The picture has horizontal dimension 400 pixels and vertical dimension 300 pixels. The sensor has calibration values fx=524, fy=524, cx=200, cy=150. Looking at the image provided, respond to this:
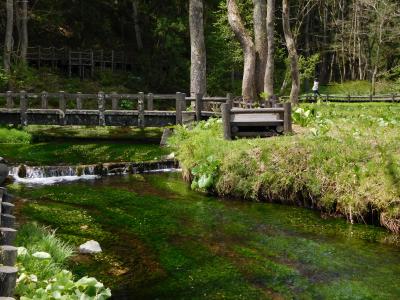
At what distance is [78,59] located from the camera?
42312mm

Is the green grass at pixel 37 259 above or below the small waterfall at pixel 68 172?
above

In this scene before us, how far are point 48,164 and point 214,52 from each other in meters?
26.7

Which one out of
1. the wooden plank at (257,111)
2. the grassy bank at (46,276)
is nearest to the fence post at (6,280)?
the grassy bank at (46,276)

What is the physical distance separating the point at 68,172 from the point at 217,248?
30.8 feet

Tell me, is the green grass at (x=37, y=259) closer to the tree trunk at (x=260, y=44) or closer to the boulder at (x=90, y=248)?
the boulder at (x=90, y=248)

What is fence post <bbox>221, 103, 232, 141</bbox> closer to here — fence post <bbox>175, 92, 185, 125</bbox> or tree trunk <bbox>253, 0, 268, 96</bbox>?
fence post <bbox>175, 92, 185, 125</bbox>

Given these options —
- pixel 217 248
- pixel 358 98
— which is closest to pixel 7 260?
pixel 217 248

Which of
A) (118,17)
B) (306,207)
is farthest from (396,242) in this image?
(118,17)

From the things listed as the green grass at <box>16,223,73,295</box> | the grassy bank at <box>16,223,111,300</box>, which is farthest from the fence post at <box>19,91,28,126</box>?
the grassy bank at <box>16,223,111,300</box>

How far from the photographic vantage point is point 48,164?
1938 centimetres

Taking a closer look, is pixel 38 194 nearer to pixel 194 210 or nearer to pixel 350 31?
pixel 194 210

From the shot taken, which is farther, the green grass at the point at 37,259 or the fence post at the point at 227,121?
the fence post at the point at 227,121

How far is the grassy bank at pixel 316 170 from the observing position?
38.6 feet

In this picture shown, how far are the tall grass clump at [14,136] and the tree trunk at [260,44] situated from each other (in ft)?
37.6
